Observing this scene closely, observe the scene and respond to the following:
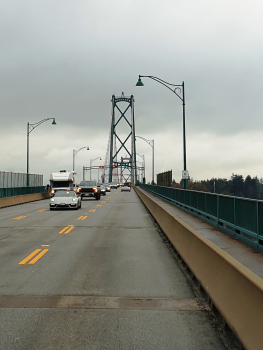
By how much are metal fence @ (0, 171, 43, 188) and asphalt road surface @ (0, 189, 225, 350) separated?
2743 centimetres

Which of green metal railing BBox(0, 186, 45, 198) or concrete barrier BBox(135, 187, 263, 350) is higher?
green metal railing BBox(0, 186, 45, 198)

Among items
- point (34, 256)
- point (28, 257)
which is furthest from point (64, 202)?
point (28, 257)

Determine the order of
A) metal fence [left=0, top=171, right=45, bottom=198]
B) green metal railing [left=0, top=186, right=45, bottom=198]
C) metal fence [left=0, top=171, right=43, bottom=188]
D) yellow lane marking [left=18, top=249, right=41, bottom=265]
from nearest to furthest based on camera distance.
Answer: yellow lane marking [left=18, top=249, right=41, bottom=265] → green metal railing [left=0, top=186, right=45, bottom=198] → metal fence [left=0, top=171, right=45, bottom=198] → metal fence [left=0, top=171, right=43, bottom=188]

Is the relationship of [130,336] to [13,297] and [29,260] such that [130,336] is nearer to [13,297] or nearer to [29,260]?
[13,297]

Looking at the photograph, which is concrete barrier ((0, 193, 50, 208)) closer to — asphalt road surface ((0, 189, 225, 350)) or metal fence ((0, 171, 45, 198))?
metal fence ((0, 171, 45, 198))

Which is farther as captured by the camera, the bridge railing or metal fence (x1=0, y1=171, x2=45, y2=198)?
metal fence (x1=0, y1=171, x2=45, y2=198)

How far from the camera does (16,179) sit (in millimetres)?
43000

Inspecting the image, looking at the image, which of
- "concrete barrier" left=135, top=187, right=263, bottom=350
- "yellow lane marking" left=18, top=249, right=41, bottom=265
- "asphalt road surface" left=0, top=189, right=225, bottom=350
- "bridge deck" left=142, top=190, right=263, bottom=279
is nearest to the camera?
"concrete barrier" left=135, top=187, right=263, bottom=350

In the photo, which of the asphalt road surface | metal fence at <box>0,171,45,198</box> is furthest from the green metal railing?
the asphalt road surface

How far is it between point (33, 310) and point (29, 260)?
4038 millimetres

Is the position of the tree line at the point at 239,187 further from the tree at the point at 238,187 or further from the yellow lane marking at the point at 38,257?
the yellow lane marking at the point at 38,257

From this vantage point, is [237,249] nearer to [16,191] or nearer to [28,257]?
[28,257]

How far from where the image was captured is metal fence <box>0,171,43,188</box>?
3852 cm

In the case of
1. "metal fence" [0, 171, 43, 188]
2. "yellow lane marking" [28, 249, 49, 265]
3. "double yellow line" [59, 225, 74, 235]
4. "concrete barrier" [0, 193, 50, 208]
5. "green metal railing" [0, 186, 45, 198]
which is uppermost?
"metal fence" [0, 171, 43, 188]
